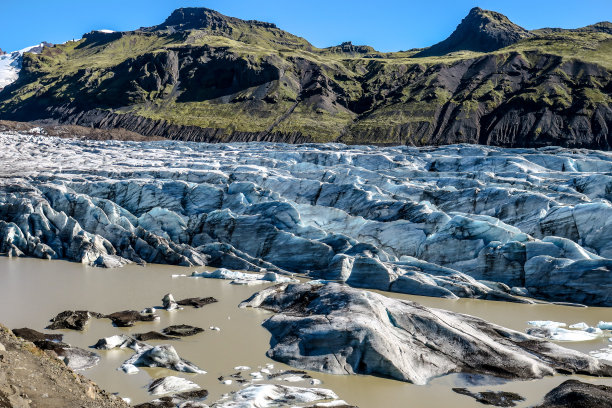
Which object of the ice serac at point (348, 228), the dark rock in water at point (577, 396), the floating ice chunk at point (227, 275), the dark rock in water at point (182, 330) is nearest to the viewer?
the dark rock in water at point (577, 396)

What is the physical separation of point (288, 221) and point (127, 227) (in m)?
10.3

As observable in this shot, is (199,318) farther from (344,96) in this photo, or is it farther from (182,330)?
(344,96)

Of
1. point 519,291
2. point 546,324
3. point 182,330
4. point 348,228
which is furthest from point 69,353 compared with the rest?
point 348,228

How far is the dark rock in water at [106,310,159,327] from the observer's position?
48.9 feet

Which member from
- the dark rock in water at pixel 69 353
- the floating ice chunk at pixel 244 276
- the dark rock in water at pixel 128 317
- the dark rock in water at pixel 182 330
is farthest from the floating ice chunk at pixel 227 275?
the dark rock in water at pixel 69 353

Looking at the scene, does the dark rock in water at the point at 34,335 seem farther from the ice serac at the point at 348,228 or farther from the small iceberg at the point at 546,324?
the small iceberg at the point at 546,324

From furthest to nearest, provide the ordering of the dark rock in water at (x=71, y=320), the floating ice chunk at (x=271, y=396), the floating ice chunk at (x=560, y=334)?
1. the floating ice chunk at (x=560, y=334)
2. the dark rock in water at (x=71, y=320)
3. the floating ice chunk at (x=271, y=396)

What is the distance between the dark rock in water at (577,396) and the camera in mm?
9250

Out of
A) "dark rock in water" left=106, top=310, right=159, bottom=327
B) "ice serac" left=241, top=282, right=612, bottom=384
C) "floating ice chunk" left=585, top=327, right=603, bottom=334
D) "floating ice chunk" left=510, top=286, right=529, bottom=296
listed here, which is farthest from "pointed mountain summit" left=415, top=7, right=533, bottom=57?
"dark rock in water" left=106, top=310, right=159, bottom=327

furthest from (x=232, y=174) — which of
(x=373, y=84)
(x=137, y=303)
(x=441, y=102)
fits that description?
(x=373, y=84)

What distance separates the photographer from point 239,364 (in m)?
11.9

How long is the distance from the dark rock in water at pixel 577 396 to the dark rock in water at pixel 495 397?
57 centimetres

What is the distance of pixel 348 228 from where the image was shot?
28891 millimetres

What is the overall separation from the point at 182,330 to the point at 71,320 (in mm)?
3548
